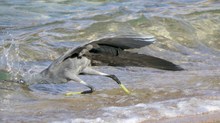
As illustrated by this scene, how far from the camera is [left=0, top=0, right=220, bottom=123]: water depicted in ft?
17.8

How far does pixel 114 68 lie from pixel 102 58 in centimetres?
203

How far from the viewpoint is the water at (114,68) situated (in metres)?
5.43

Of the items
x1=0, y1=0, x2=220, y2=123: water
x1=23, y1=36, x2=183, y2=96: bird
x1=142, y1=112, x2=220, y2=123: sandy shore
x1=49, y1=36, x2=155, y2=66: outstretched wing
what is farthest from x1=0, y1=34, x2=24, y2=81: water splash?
x1=142, y1=112, x2=220, y2=123: sandy shore

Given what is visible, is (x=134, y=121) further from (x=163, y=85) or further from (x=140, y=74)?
(x=140, y=74)

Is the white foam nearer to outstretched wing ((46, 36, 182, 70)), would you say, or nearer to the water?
the water

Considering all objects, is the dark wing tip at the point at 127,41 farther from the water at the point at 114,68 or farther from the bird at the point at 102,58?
the water at the point at 114,68

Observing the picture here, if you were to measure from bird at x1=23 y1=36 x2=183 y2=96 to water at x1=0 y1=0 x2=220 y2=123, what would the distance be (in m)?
0.27

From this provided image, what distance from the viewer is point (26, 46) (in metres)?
8.94

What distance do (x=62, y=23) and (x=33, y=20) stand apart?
900mm

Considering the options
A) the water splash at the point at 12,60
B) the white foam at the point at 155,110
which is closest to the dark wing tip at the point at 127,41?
the white foam at the point at 155,110

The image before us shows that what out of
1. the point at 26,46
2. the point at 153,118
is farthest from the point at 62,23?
the point at 153,118

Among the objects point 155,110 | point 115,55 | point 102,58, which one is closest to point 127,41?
point 115,55

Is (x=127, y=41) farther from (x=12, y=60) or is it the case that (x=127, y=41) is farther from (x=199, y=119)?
(x=12, y=60)

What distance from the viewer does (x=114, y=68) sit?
770cm
